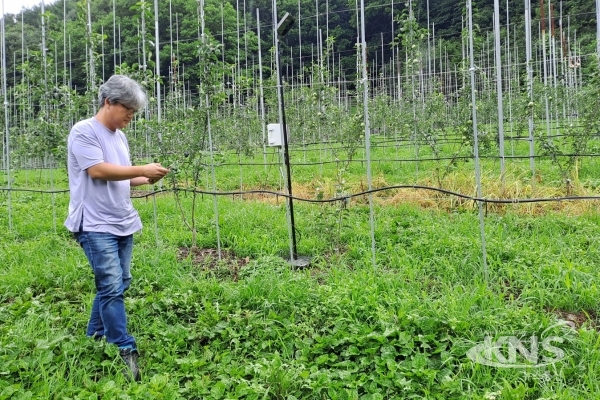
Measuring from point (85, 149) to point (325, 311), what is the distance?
1774 mm

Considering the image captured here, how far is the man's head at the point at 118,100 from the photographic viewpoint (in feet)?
8.25

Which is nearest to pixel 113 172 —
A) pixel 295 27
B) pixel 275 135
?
pixel 275 135

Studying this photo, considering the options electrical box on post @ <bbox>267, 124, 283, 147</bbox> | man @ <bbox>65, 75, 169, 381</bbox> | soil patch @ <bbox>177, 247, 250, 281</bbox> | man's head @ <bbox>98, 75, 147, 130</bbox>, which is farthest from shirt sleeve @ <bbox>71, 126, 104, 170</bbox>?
electrical box on post @ <bbox>267, 124, 283, 147</bbox>

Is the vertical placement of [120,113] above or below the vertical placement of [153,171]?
above

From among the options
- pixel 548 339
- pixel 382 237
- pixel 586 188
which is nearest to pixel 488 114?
pixel 586 188

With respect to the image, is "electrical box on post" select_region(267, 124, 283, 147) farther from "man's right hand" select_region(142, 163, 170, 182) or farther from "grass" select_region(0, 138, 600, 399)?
"man's right hand" select_region(142, 163, 170, 182)

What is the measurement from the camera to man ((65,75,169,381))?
2.44 meters

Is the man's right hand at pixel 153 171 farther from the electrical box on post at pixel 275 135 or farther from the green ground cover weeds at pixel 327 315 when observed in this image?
the electrical box on post at pixel 275 135

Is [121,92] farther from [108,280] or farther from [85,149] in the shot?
[108,280]

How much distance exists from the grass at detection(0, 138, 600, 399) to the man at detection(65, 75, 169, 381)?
28cm

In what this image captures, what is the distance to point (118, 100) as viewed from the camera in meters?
2.52

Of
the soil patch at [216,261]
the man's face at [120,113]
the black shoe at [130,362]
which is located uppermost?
the man's face at [120,113]

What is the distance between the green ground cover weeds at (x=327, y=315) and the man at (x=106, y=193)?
0.31 metres

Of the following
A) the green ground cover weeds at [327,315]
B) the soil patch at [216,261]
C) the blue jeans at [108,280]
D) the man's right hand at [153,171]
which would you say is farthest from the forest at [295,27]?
the blue jeans at [108,280]
